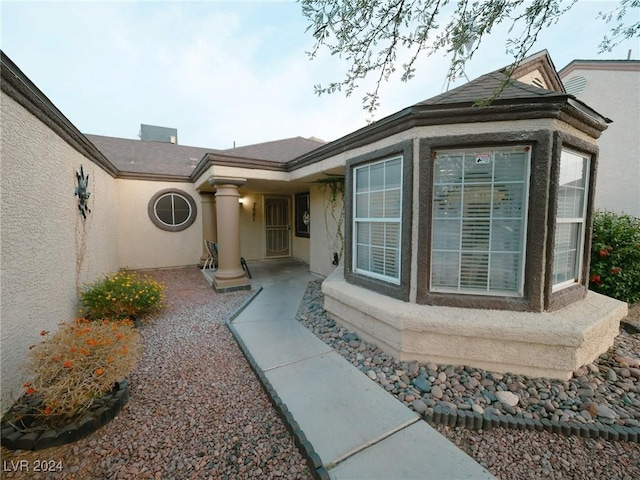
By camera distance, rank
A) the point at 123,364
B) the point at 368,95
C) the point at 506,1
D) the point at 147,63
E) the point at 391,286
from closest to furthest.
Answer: the point at 506,1 → the point at 123,364 → the point at 368,95 → the point at 391,286 → the point at 147,63

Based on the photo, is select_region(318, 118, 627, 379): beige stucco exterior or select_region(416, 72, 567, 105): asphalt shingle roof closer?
select_region(318, 118, 627, 379): beige stucco exterior

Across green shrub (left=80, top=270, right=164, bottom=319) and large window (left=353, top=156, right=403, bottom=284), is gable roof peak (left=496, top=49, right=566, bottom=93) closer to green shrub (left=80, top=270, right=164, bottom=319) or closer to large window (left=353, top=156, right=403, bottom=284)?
large window (left=353, top=156, right=403, bottom=284)

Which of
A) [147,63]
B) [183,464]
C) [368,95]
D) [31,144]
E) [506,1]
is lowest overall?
[183,464]

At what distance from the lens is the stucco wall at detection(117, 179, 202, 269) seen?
791 centimetres

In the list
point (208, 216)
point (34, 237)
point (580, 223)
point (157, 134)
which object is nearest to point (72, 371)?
point (34, 237)

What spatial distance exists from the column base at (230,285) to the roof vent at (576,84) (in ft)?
40.1

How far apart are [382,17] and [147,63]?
5.34 metres

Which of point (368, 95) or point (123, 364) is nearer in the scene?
point (123, 364)

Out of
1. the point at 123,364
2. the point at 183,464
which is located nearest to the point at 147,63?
the point at 123,364

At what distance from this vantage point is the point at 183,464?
5.88 feet

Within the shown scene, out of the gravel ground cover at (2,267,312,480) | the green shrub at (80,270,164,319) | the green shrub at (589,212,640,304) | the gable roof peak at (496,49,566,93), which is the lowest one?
the gravel ground cover at (2,267,312,480)

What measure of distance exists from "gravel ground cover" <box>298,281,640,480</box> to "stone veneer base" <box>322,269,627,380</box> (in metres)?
0.12

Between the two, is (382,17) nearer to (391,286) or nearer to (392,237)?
(392,237)

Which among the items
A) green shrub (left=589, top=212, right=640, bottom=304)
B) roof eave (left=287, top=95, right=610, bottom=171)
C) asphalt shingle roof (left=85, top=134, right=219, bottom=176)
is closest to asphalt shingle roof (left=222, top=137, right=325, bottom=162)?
asphalt shingle roof (left=85, top=134, right=219, bottom=176)
